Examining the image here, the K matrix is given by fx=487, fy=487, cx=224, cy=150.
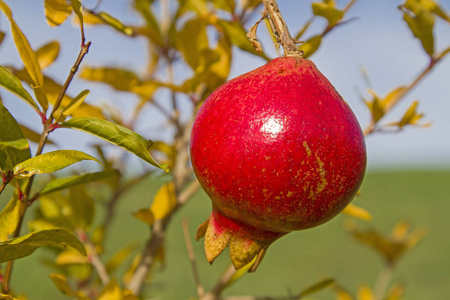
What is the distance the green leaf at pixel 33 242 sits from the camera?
18.8 inches

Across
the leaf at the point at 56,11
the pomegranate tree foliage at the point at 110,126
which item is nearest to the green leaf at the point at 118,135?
the pomegranate tree foliage at the point at 110,126

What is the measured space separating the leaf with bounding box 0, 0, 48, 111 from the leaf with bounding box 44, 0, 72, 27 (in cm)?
6

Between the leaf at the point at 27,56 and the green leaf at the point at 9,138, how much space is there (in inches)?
2.6

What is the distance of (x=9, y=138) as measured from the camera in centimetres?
48

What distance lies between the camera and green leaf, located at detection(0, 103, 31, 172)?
0.48 meters

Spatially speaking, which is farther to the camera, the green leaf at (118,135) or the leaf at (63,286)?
the leaf at (63,286)

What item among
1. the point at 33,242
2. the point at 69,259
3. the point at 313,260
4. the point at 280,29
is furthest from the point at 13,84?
the point at 313,260

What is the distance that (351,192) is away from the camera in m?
0.49

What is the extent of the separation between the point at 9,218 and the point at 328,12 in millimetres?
485

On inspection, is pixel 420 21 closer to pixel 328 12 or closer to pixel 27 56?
pixel 328 12

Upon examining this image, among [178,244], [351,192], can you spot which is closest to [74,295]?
[351,192]

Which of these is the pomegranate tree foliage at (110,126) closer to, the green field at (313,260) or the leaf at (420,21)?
the leaf at (420,21)

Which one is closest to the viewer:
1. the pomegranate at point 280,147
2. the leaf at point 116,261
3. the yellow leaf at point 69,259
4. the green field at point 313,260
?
the pomegranate at point 280,147

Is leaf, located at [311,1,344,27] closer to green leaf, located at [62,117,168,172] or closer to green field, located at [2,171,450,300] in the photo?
green leaf, located at [62,117,168,172]
